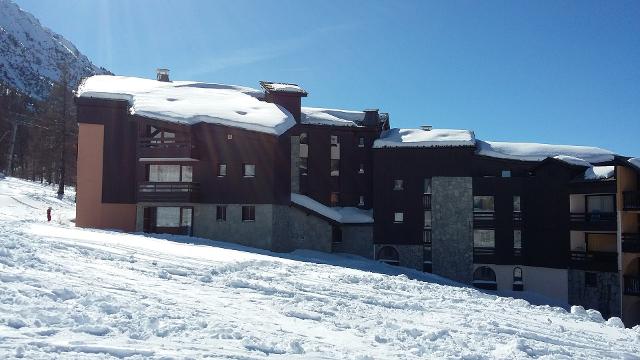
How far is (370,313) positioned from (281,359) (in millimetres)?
5333

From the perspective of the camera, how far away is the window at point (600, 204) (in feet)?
116

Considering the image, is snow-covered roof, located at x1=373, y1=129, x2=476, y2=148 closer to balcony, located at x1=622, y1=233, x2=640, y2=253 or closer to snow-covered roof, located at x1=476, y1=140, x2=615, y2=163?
snow-covered roof, located at x1=476, y1=140, x2=615, y2=163

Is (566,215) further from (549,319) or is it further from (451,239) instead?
(549,319)

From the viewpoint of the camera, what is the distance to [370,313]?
13.8 m

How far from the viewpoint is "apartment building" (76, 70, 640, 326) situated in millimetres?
35406

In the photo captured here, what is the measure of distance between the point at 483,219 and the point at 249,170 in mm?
18236

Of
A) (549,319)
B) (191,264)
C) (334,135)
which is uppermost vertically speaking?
(334,135)

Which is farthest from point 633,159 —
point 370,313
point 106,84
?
point 106,84

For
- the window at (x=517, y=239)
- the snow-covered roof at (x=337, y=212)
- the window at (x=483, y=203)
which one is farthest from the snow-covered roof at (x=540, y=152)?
the snow-covered roof at (x=337, y=212)

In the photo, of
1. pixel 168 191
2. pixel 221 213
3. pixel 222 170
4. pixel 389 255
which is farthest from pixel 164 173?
pixel 389 255

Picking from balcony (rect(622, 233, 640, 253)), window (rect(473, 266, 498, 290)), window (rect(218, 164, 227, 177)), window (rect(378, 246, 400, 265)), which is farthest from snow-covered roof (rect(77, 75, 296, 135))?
balcony (rect(622, 233, 640, 253))

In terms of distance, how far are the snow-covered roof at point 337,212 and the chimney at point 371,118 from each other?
328 inches

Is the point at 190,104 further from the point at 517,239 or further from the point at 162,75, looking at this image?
the point at 517,239

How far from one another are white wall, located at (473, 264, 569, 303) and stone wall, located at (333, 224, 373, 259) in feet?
31.0
